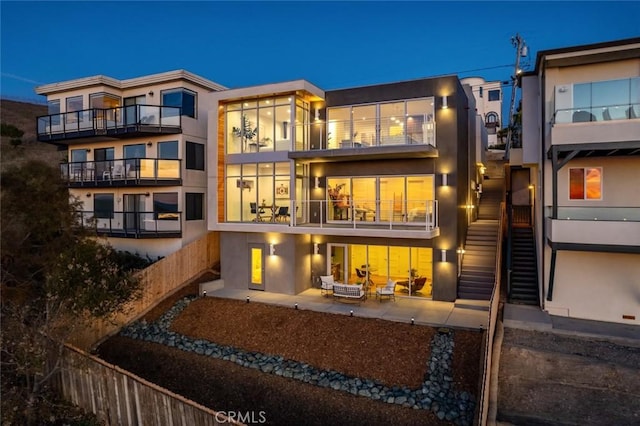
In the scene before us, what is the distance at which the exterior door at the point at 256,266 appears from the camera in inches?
653

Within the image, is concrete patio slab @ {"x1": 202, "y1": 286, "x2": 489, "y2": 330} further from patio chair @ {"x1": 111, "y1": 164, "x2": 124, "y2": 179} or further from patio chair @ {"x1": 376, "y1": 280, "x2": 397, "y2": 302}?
patio chair @ {"x1": 111, "y1": 164, "x2": 124, "y2": 179}

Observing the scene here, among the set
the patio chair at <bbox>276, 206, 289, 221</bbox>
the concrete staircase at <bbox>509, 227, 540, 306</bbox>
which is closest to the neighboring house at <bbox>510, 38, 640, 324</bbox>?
the concrete staircase at <bbox>509, 227, 540, 306</bbox>

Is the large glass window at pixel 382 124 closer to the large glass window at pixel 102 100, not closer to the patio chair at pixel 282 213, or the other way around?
the patio chair at pixel 282 213

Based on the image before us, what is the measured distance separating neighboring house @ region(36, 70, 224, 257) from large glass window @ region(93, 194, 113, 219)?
0.05 metres

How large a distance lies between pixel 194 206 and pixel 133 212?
2.86 meters

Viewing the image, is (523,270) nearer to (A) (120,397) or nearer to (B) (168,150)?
(A) (120,397)

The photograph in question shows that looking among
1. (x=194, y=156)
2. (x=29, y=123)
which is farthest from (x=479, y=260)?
(x=29, y=123)

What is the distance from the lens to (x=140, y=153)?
65.3 feet

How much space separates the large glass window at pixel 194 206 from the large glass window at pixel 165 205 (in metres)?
0.52

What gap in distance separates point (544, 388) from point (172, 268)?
13744 mm

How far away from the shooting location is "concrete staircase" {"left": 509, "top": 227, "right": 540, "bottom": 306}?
14102 millimetres

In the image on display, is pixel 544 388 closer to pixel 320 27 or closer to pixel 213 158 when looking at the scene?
pixel 213 158

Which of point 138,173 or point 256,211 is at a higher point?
point 138,173

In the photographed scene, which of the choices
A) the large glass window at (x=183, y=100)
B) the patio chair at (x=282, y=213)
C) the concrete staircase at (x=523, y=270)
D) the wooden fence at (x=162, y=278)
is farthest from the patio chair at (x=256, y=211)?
the concrete staircase at (x=523, y=270)
